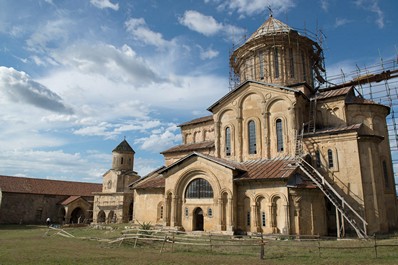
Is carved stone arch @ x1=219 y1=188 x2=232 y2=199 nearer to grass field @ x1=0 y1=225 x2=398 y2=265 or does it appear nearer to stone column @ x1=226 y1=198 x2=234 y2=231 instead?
stone column @ x1=226 y1=198 x2=234 y2=231

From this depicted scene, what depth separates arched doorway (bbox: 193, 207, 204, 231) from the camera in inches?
969

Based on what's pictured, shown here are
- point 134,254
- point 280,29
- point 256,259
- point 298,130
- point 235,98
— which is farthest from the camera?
point 280,29

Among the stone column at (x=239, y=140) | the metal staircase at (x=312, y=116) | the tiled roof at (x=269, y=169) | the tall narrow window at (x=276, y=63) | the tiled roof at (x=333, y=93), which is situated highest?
the tall narrow window at (x=276, y=63)

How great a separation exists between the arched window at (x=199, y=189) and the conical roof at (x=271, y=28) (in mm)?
16434

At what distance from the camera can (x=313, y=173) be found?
23078mm

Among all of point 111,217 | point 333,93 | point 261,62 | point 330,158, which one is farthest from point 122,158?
point 330,158

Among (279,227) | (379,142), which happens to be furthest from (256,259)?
(379,142)

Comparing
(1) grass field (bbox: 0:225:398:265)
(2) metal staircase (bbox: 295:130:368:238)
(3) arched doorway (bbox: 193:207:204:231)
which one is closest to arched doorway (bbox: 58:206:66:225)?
(3) arched doorway (bbox: 193:207:204:231)

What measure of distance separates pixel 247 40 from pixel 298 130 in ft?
41.4

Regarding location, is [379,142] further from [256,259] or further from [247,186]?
[256,259]

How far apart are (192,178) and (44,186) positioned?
3188 centimetres

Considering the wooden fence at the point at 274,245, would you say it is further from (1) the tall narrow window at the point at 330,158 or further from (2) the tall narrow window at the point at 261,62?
(2) the tall narrow window at the point at 261,62

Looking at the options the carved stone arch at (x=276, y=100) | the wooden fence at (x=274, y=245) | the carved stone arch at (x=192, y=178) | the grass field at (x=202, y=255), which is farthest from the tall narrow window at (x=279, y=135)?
the grass field at (x=202, y=255)

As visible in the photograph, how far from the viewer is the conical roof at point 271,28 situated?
3137 centimetres
